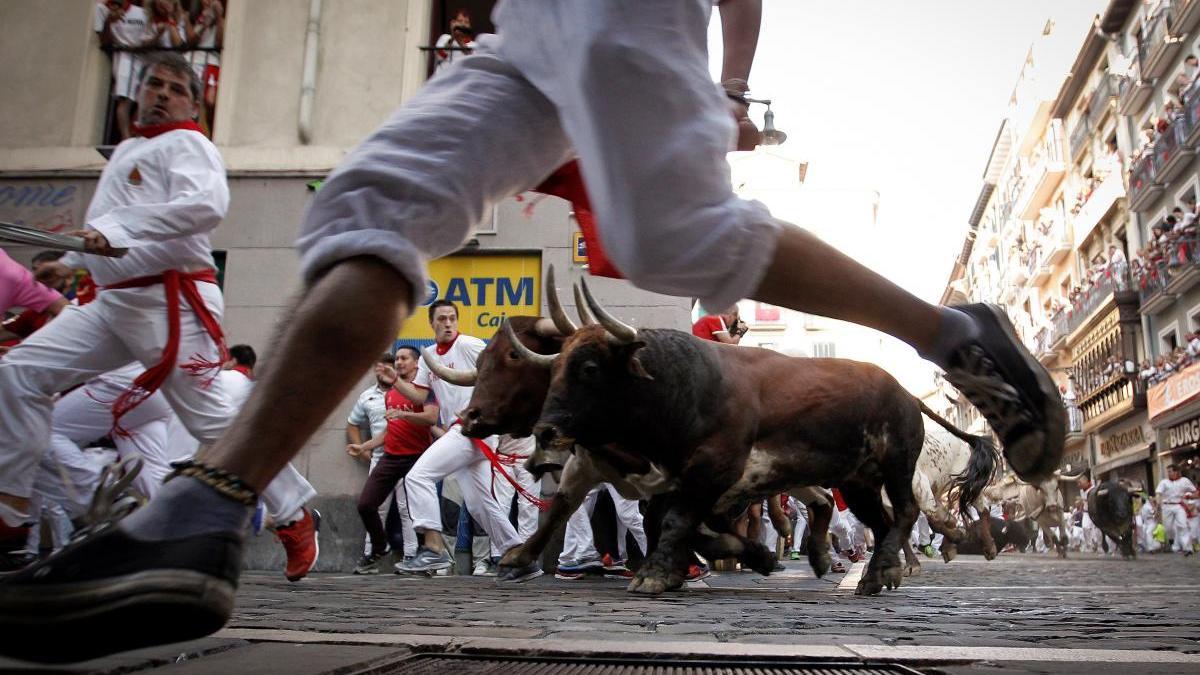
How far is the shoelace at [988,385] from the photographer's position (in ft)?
7.45

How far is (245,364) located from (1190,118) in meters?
30.9

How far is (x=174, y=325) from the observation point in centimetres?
443

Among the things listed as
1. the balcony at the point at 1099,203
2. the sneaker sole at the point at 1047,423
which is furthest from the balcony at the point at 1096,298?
the sneaker sole at the point at 1047,423

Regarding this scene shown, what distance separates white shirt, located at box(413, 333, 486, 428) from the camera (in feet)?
27.4

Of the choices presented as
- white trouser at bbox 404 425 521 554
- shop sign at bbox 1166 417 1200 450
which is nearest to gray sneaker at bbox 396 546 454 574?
white trouser at bbox 404 425 521 554

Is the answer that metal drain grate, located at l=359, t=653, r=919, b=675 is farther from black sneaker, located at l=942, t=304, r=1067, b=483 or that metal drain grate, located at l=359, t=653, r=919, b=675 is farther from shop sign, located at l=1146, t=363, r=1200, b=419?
shop sign, located at l=1146, t=363, r=1200, b=419

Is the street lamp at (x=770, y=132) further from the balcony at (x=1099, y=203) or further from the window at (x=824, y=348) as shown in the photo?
the window at (x=824, y=348)

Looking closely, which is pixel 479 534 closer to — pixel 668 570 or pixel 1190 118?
pixel 668 570

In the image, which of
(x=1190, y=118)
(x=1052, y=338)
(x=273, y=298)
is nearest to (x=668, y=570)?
(x=273, y=298)

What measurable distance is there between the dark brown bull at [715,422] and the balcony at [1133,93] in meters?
35.1

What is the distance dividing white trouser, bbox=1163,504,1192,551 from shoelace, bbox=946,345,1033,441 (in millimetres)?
28759

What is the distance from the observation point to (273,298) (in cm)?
1162

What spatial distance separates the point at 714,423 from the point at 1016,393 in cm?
316

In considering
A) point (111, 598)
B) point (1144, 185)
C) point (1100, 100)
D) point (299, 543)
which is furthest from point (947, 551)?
point (1100, 100)
